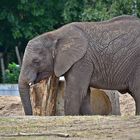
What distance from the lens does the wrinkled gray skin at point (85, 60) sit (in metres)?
14.3

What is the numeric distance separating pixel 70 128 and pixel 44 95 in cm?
530

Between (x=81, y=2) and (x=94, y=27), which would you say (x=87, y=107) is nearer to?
(x=94, y=27)

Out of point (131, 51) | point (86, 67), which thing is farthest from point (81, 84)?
point (131, 51)

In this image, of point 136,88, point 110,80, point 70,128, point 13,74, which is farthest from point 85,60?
point 13,74

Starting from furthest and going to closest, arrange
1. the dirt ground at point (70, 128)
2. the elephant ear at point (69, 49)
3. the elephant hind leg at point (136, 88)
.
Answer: the elephant hind leg at point (136, 88)
the elephant ear at point (69, 49)
the dirt ground at point (70, 128)

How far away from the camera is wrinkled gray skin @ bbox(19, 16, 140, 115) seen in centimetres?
1427

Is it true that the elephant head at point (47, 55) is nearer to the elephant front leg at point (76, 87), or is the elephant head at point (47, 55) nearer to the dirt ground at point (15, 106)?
the elephant front leg at point (76, 87)

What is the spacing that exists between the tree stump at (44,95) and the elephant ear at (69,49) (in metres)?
0.74

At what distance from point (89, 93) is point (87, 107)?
0.36 metres

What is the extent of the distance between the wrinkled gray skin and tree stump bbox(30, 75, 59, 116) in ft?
1.82

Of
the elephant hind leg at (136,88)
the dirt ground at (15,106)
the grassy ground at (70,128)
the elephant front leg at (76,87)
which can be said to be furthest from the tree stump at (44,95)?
the grassy ground at (70,128)

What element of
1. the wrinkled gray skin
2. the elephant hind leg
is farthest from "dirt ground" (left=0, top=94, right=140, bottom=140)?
the elephant hind leg

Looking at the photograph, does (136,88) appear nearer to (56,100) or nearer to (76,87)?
→ (76,87)

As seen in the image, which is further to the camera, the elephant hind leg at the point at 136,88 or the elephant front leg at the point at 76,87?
the elephant hind leg at the point at 136,88
